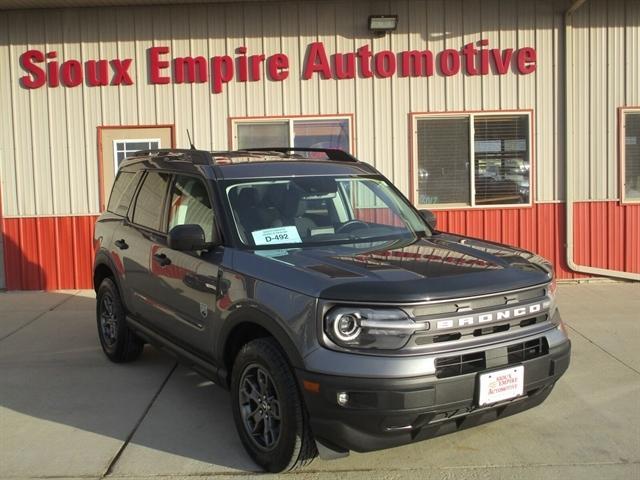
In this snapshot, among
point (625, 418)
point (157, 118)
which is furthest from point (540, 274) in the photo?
point (157, 118)

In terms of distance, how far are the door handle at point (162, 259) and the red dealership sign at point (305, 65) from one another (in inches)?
183

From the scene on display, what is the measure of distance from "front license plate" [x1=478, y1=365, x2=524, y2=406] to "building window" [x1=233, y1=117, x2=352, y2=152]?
5969 millimetres

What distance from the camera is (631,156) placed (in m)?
9.14

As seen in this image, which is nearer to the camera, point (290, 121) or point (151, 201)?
point (151, 201)

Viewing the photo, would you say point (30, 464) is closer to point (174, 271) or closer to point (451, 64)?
point (174, 271)

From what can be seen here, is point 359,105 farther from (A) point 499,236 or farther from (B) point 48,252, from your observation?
(B) point 48,252

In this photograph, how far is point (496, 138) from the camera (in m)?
9.05

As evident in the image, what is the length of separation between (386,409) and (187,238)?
161 cm

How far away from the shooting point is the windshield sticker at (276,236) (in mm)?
4066

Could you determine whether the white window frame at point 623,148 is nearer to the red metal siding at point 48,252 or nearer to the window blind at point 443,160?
the window blind at point 443,160

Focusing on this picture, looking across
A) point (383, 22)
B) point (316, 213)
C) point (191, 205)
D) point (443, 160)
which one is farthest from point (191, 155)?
point (443, 160)

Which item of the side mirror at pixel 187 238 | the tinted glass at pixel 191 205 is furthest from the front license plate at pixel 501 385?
the tinted glass at pixel 191 205

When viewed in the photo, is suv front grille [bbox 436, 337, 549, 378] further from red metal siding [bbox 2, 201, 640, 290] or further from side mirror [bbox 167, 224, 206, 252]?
red metal siding [bbox 2, 201, 640, 290]

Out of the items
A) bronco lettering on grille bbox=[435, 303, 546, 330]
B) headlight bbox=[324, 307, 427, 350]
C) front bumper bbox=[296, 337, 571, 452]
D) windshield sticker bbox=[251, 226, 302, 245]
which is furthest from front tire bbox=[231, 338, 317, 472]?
bronco lettering on grille bbox=[435, 303, 546, 330]
